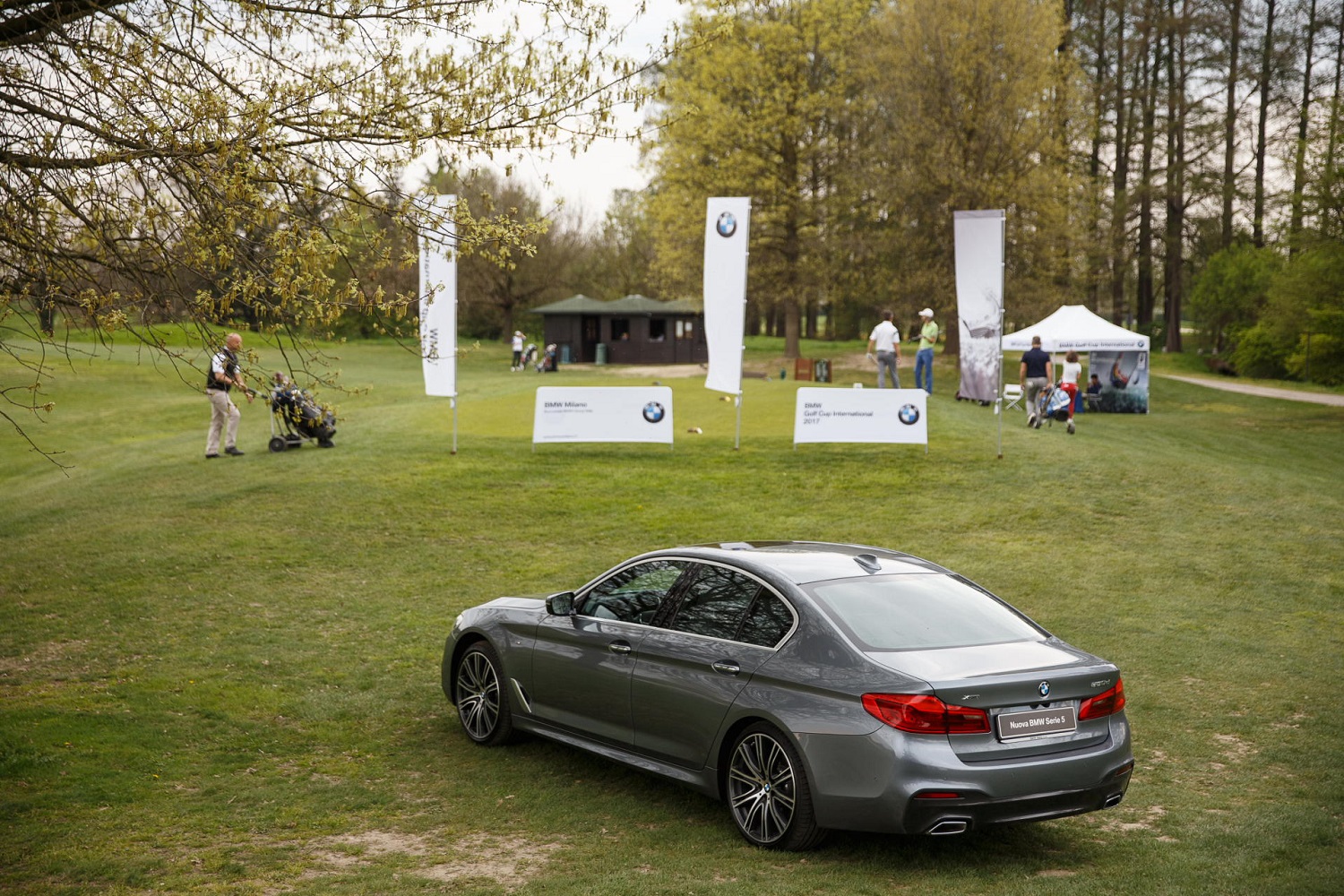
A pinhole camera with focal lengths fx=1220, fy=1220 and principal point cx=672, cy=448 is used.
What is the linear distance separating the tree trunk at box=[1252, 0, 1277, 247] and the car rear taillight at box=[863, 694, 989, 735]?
50872 mm

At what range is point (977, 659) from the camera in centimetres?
577

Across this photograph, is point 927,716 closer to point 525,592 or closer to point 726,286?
point 525,592

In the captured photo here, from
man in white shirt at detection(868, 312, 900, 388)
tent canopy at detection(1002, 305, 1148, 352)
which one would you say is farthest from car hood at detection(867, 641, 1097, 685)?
tent canopy at detection(1002, 305, 1148, 352)

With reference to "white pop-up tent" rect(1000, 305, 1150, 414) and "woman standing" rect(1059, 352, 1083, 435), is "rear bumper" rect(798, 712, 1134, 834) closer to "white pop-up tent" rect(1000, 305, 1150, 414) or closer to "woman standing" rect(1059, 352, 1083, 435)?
"woman standing" rect(1059, 352, 1083, 435)

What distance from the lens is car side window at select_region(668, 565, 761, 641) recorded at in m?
6.41

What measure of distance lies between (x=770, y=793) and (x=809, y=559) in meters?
1.35

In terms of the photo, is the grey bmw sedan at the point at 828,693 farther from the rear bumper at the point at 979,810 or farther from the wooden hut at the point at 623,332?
the wooden hut at the point at 623,332

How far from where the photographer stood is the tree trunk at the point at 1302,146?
33.4 metres

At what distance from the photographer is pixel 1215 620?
11.9 meters

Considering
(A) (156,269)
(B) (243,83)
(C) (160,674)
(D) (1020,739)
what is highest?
(B) (243,83)

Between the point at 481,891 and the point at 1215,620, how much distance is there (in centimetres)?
889

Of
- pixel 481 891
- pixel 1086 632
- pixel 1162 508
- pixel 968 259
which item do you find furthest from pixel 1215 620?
pixel 968 259

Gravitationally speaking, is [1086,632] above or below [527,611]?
below

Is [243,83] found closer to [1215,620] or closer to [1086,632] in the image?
[1086,632]
